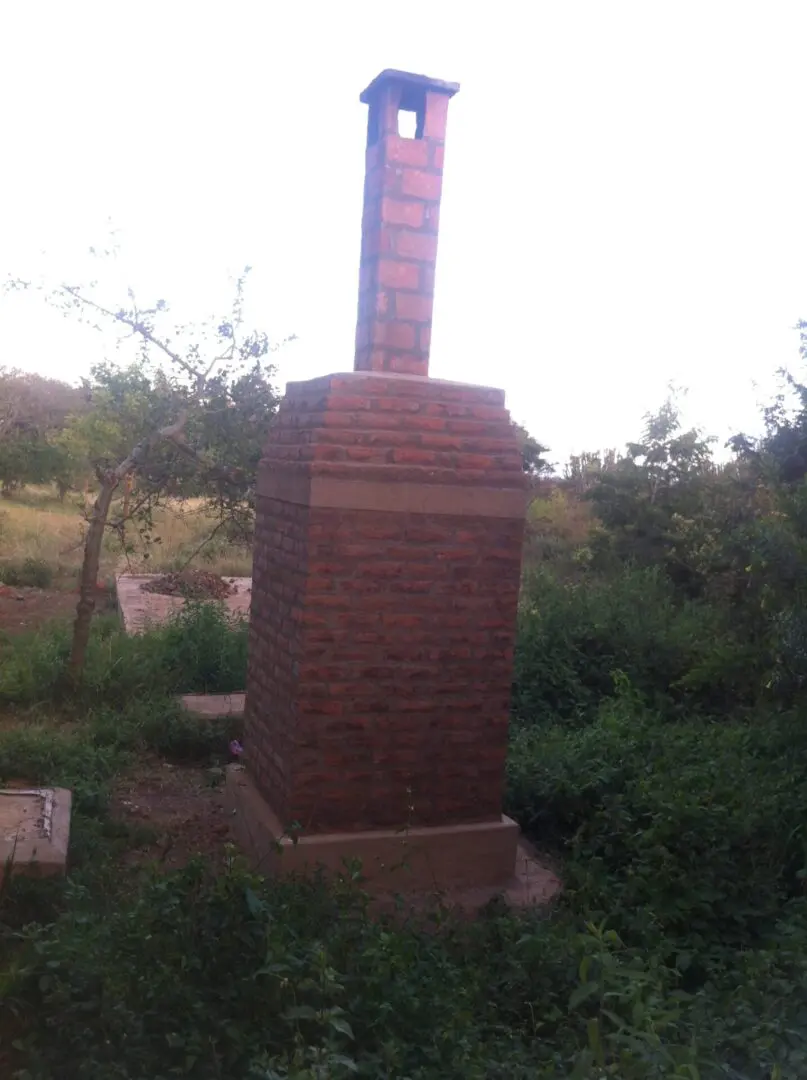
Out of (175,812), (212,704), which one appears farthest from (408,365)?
(212,704)

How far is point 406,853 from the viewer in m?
4.33

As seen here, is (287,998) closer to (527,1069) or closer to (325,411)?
(527,1069)

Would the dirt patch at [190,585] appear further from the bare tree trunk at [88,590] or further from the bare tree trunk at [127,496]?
the bare tree trunk at [88,590]

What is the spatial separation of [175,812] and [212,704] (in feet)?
5.65

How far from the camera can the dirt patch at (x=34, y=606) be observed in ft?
34.6

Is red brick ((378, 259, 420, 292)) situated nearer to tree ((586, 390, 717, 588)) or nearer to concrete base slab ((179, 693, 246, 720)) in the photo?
concrete base slab ((179, 693, 246, 720))

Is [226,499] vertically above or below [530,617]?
above

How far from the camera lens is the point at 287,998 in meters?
2.76

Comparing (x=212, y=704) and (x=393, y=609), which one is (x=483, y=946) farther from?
(x=212, y=704)

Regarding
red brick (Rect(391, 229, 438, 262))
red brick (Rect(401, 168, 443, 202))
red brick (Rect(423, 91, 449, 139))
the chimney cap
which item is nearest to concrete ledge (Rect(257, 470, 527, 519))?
red brick (Rect(391, 229, 438, 262))

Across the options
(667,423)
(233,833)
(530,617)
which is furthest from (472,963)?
(667,423)

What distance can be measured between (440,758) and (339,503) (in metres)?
1.30

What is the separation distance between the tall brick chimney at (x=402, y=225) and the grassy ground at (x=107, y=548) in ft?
25.9

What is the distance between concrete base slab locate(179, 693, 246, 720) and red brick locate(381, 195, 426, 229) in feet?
11.5
